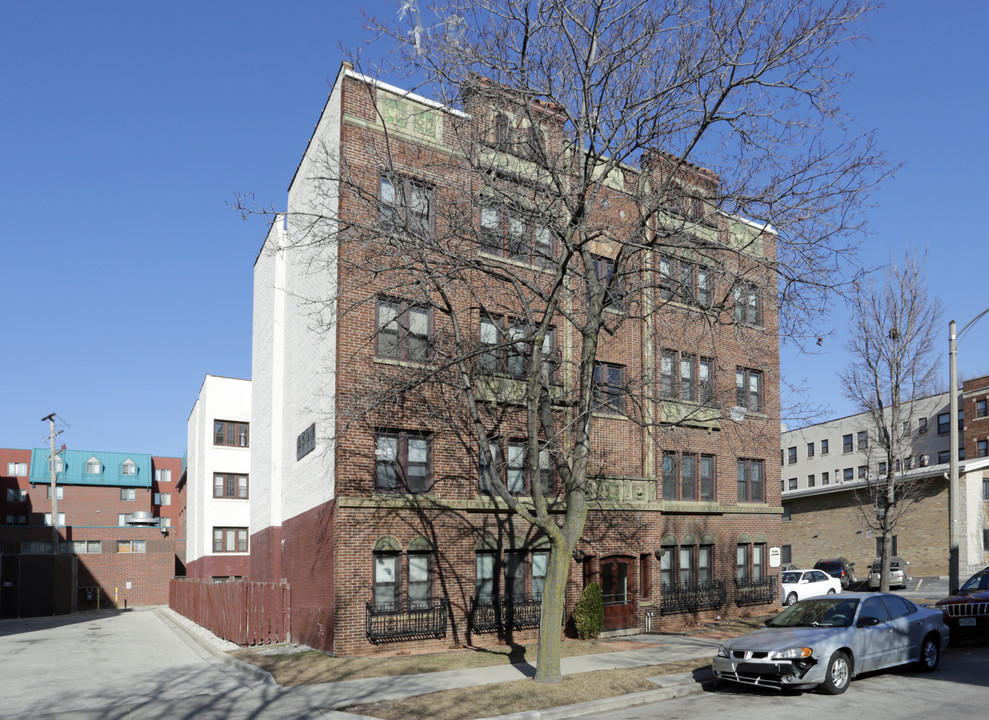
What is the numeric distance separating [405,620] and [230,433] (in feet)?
93.4

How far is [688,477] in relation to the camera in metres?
26.4

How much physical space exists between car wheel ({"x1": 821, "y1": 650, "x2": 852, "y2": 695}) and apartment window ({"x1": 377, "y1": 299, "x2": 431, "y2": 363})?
421 inches

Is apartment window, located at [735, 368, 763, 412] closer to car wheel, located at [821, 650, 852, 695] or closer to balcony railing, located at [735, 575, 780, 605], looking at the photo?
balcony railing, located at [735, 575, 780, 605]

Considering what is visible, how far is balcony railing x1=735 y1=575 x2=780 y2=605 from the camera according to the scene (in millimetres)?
27109

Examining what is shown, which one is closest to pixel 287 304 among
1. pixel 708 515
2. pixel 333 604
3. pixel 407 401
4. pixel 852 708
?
pixel 407 401

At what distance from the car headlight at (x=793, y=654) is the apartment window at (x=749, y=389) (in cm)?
1562

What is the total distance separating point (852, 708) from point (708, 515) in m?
14.7

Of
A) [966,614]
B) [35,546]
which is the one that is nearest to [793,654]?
[966,614]

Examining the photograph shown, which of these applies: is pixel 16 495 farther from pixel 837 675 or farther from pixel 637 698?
pixel 837 675

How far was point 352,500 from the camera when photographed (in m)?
18.8

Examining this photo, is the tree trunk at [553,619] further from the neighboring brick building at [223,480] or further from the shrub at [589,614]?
the neighboring brick building at [223,480]

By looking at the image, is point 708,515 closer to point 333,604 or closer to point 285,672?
point 333,604

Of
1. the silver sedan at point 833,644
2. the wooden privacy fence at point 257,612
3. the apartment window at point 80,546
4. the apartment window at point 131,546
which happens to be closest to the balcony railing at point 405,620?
the wooden privacy fence at point 257,612

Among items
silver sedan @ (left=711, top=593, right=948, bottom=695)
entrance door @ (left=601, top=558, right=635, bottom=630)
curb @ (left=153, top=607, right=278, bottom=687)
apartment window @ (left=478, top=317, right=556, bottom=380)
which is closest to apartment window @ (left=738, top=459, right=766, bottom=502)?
entrance door @ (left=601, top=558, right=635, bottom=630)
